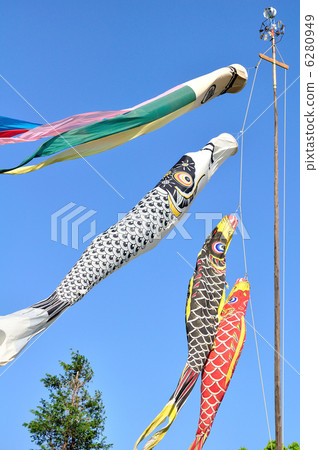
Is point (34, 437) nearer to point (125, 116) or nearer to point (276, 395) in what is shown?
point (276, 395)

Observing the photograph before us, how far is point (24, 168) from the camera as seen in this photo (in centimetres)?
702

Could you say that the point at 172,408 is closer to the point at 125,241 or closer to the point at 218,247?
the point at 125,241

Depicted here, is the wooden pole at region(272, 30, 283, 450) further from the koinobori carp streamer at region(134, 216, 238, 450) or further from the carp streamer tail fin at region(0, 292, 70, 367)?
the carp streamer tail fin at region(0, 292, 70, 367)

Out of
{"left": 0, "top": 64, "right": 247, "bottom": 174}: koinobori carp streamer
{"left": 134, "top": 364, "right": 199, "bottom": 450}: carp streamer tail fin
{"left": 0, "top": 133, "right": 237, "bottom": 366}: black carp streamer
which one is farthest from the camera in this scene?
{"left": 0, "top": 64, "right": 247, "bottom": 174}: koinobori carp streamer

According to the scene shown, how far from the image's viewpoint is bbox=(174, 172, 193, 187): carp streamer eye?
763 centimetres

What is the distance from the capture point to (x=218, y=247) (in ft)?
26.2

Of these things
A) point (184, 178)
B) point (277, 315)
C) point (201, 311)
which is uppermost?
point (184, 178)

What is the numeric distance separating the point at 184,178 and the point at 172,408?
8.51 feet

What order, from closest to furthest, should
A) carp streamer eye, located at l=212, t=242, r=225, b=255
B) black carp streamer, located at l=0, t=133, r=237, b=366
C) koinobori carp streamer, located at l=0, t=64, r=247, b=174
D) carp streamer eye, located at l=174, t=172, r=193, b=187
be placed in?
black carp streamer, located at l=0, t=133, r=237, b=366, koinobori carp streamer, located at l=0, t=64, r=247, b=174, carp streamer eye, located at l=174, t=172, r=193, b=187, carp streamer eye, located at l=212, t=242, r=225, b=255

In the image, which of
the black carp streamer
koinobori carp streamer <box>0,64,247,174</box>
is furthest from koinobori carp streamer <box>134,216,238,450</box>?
koinobori carp streamer <box>0,64,247,174</box>

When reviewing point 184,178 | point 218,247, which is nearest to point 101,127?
point 184,178

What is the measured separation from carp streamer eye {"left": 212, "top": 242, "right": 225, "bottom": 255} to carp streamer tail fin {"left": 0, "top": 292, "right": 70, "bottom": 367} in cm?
235

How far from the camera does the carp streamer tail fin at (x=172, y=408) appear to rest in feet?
22.0

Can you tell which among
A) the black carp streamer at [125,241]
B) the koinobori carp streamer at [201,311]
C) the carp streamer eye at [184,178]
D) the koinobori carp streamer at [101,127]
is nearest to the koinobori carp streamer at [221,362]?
the koinobori carp streamer at [201,311]
